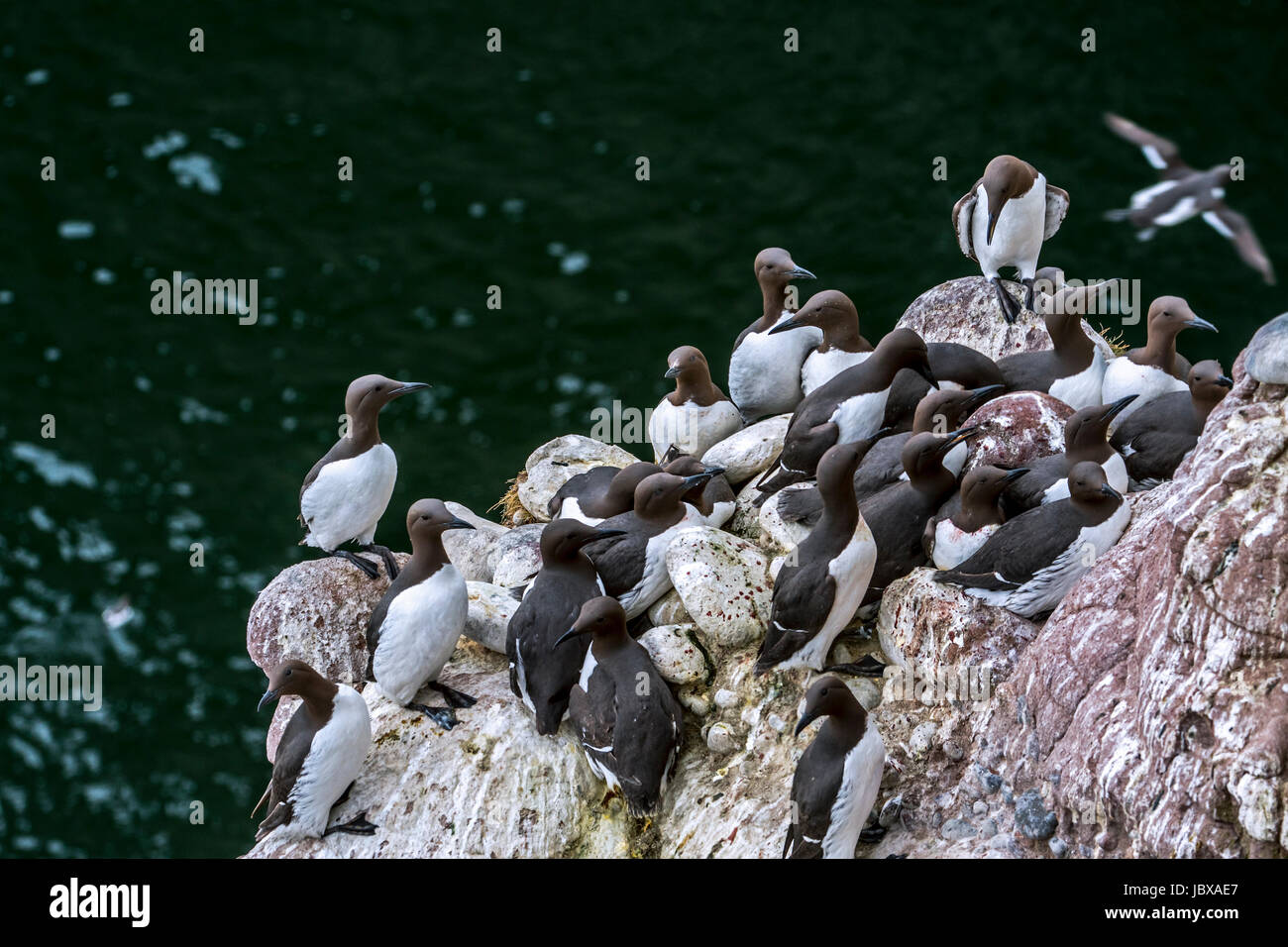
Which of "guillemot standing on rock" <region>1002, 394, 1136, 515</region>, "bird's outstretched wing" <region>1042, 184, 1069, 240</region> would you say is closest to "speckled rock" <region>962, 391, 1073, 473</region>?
"guillemot standing on rock" <region>1002, 394, 1136, 515</region>

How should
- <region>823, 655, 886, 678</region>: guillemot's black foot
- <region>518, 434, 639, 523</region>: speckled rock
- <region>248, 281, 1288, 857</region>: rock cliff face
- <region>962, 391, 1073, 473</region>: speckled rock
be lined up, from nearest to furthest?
1. <region>248, 281, 1288, 857</region>: rock cliff face
2. <region>823, 655, 886, 678</region>: guillemot's black foot
3. <region>962, 391, 1073, 473</region>: speckled rock
4. <region>518, 434, 639, 523</region>: speckled rock

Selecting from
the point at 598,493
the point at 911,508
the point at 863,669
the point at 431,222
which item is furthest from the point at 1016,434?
the point at 431,222

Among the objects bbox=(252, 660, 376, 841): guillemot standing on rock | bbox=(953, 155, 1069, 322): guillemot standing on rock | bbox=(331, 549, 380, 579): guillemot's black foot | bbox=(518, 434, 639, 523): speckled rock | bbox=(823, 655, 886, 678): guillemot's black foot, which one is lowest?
bbox=(252, 660, 376, 841): guillemot standing on rock

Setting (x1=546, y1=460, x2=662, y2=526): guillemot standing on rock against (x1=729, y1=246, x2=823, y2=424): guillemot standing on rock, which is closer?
(x1=546, y1=460, x2=662, y2=526): guillemot standing on rock

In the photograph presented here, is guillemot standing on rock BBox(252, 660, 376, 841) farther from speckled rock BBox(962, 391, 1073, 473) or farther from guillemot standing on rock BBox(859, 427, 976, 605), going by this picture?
speckled rock BBox(962, 391, 1073, 473)

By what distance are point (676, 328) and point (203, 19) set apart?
8091 mm

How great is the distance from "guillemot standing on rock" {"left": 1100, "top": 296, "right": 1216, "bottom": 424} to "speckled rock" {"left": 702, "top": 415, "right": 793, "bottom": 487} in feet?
6.94

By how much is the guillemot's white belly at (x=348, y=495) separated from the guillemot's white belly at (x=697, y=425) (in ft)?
6.80

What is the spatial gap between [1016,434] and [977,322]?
2.10m

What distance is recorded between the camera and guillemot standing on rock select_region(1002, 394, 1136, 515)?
7.49m

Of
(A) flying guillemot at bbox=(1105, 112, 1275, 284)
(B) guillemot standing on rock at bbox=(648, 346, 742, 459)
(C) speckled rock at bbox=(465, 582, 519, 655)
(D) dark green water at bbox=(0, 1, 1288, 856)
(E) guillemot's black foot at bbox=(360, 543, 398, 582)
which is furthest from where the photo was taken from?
(D) dark green water at bbox=(0, 1, 1288, 856)

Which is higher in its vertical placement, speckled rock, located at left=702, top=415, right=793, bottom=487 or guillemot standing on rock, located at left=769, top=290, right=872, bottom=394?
guillemot standing on rock, located at left=769, top=290, right=872, bottom=394

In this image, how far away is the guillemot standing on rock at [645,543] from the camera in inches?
318
